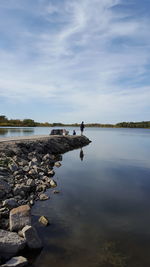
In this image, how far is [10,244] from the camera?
5.35 m

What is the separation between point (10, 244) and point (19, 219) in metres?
0.98

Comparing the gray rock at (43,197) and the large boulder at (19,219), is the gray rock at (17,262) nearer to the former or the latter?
the large boulder at (19,219)

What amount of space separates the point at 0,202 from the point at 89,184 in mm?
5656

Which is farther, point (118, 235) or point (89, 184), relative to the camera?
point (89, 184)

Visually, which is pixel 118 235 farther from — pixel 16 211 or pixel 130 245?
pixel 16 211

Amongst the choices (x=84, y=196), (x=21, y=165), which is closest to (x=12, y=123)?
(x=21, y=165)

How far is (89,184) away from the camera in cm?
1211

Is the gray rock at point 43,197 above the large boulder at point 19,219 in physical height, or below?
below

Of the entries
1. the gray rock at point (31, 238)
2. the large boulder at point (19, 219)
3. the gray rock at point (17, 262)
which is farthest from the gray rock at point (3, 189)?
the gray rock at point (17, 262)

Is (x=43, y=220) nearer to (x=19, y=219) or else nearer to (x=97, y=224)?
(x=19, y=219)

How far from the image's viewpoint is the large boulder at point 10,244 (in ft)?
17.3

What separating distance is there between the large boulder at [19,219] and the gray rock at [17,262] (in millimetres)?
1167

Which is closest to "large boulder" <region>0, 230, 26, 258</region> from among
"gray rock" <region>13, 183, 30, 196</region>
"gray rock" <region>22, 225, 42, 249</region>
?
"gray rock" <region>22, 225, 42, 249</region>

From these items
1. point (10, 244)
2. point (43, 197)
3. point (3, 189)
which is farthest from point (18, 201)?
point (10, 244)
